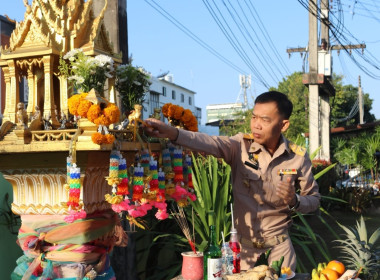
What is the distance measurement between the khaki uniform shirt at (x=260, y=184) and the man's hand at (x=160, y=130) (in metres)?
0.20

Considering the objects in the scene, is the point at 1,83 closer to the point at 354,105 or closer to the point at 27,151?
the point at 27,151

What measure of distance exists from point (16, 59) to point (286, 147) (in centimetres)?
199

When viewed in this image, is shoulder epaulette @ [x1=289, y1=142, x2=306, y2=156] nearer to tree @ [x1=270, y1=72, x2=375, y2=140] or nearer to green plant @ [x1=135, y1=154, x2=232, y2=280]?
green plant @ [x1=135, y1=154, x2=232, y2=280]

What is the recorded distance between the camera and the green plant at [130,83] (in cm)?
358

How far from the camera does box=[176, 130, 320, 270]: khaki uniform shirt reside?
10.7 feet

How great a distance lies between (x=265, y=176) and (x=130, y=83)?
1180 mm

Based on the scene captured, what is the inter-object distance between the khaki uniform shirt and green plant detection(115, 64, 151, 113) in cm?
73

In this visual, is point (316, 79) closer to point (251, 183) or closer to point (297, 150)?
point (297, 150)

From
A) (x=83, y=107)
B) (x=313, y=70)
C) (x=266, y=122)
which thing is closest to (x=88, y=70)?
(x=83, y=107)

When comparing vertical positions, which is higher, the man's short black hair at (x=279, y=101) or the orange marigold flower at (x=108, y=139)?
the man's short black hair at (x=279, y=101)

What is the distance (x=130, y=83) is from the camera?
3605mm

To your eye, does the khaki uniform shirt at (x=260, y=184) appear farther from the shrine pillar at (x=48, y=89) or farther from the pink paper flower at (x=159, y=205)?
the shrine pillar at (x=48, y=89)

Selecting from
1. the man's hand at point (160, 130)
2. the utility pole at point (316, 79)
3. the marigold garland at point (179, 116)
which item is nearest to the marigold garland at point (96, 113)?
the man's hand at point (160, 130)

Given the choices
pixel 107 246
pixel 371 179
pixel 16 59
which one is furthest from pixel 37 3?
pixel 371 179
